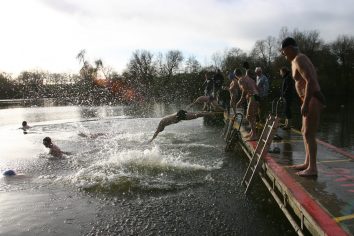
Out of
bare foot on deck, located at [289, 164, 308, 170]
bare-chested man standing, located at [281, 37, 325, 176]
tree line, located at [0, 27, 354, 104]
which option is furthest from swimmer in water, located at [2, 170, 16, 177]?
tree line, located at [0, 27, 354, 104]

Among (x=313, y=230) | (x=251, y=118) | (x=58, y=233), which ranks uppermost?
(x=251, y=118)

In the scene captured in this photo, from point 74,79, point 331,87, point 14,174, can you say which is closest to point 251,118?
point 14,174

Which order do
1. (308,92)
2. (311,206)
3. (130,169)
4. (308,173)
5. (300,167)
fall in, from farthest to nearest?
(130,169) → (300,167) → (308,173) → (308,92) → (311,206)

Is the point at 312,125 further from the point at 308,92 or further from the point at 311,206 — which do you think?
the point at 311,206

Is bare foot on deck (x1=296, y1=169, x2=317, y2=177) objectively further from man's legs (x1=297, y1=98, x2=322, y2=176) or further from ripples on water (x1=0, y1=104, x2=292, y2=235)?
ripples on water (x1=0, y1=104, x2=292, y2=235)

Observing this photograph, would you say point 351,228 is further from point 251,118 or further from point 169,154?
point 169,154

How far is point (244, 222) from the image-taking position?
6.77 metres

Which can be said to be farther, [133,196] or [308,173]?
[133,196]

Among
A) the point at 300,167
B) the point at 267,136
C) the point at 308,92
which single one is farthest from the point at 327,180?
the point at 308,92

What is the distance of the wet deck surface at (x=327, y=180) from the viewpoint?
4.78 meters

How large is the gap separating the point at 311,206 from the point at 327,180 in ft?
4.55

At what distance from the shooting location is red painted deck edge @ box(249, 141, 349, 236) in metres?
4.30

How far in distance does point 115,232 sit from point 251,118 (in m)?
5.47

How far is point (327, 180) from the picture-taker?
6.20m
